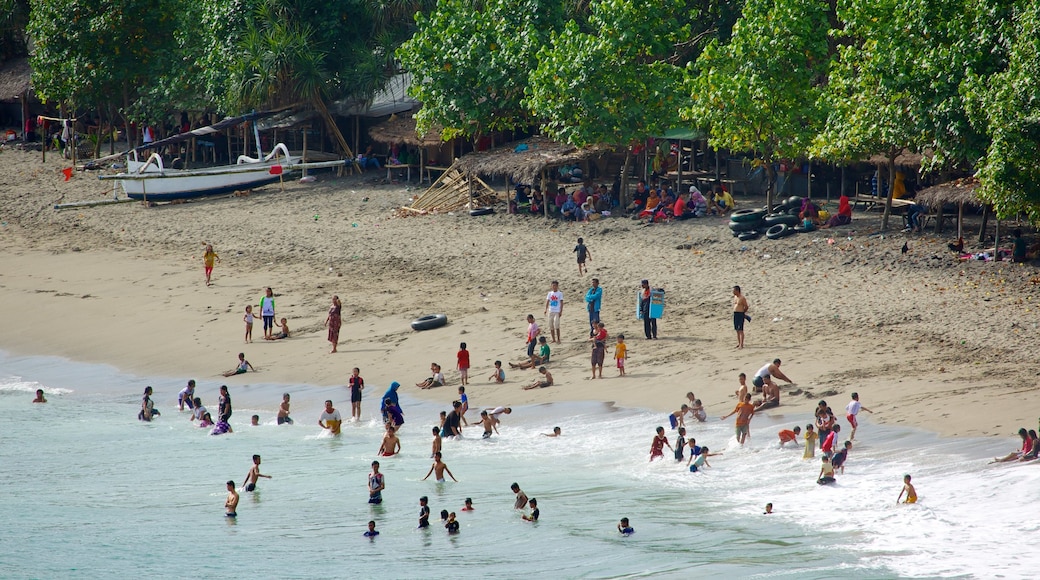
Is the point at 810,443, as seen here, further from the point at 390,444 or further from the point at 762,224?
the point at 762,224

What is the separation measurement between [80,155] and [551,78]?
78.4 ft

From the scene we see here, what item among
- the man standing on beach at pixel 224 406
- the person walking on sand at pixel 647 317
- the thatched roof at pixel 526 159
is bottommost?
the man standing on beach at pixel 224 406

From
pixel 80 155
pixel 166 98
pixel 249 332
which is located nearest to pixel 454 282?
pixel 249 332

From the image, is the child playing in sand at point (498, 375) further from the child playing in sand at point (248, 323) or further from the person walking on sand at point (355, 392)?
the child playing in sand at point (248, 323)

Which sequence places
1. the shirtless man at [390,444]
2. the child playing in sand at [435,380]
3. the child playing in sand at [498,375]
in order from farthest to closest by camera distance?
the child playing in sand at [435,380], the child playing in sand at [498,375], the shirtless man at [390,444]

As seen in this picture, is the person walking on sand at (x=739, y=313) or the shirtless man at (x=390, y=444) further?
the person walking on sand at (x=739, y=313)

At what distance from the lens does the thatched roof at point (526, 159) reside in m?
32.9

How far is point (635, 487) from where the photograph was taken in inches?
706

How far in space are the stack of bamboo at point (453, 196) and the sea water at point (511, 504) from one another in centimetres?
1307

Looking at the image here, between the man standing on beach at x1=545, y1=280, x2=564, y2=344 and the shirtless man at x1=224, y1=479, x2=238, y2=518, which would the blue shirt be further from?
the shirtless man at x1=224, y1=479, x2=238, y2=518

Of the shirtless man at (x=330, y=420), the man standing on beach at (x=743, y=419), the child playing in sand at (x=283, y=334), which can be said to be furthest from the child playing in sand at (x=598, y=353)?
the child playing in sand at (x=283, y=334)

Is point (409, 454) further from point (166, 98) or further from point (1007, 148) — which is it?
point (166, 98)

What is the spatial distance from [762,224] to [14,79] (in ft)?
116

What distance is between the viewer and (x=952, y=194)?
26.3m
